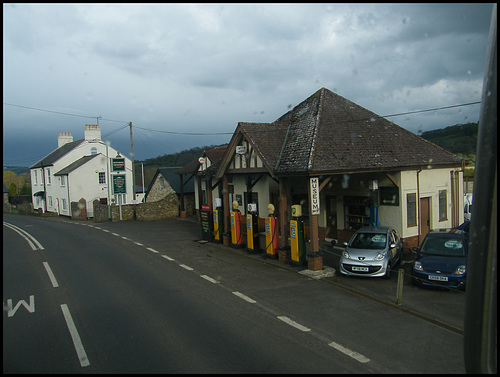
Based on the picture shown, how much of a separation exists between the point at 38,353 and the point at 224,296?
4.46 metres

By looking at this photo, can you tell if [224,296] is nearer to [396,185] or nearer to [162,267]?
[162,267]

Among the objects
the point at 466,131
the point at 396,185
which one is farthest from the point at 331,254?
the point at 466,131

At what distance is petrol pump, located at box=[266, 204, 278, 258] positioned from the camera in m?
14.4

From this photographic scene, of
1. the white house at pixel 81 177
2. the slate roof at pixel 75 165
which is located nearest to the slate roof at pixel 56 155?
the white house at pixel 81 177

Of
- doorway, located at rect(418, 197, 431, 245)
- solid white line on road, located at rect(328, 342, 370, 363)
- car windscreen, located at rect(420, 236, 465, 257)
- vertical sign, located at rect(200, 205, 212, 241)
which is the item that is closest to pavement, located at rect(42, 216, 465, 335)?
car windscreen, located at rect(420, 236, 465, 257)

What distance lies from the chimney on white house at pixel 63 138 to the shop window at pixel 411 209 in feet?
145

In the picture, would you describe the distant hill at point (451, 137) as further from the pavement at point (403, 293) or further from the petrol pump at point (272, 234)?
the petrol pump at point (272, 234)

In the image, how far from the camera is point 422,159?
1606 cm

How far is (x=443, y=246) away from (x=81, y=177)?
3393 cm

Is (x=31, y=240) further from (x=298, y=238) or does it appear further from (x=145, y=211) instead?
(x=298, y=238)

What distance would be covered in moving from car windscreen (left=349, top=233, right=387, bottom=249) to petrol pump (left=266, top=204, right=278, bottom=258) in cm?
286

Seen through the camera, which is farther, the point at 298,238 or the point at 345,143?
the point at 345,143

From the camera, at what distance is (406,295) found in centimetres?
1009

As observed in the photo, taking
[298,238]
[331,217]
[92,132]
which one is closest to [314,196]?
[298,238]
